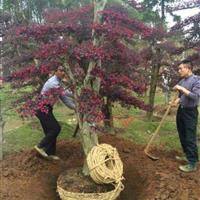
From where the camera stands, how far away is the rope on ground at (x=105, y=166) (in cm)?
528

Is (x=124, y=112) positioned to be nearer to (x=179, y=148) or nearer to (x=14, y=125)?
(x=14, y=125)

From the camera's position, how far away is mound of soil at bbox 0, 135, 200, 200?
5336mm

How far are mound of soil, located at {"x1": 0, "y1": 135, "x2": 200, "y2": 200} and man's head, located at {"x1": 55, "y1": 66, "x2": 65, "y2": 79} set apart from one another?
62.7 inches

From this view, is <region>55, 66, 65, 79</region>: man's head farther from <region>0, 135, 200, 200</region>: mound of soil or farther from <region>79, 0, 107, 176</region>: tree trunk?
<region>0, 135, 200, 200</region>: mound of soil

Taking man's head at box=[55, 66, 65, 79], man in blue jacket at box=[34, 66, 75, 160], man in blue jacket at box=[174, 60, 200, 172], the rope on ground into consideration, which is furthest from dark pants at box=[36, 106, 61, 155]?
man in blue jacket at box=[174, 60, 200, 172]

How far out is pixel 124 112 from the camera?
1255cm

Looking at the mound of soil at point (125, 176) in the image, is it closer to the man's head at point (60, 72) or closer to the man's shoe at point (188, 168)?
the man's shoe at point (188, 168)

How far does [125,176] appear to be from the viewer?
20.6 ft

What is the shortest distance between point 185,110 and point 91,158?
183cm

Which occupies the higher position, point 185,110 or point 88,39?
point 88,39

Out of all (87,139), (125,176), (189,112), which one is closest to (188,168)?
(189,112)

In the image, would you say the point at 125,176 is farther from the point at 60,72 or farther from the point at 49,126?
the point at 60,72

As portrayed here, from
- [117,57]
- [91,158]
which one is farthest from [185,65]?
[91,158]

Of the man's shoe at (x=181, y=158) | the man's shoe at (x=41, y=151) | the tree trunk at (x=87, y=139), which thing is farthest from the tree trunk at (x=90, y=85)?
the man's shoe at (x=181, y=158)
